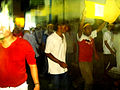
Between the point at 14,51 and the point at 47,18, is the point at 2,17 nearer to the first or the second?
the point at 14,51

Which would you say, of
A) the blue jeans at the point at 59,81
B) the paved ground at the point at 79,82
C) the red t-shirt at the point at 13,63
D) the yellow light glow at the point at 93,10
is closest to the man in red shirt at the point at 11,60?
the red t-shirt at the point at 13,63

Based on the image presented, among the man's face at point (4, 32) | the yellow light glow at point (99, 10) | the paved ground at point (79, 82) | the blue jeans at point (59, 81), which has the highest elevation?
the yellow light glow at point (99, 10)

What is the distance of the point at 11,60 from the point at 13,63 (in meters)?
0.05

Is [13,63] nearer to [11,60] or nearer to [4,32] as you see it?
[11,60]

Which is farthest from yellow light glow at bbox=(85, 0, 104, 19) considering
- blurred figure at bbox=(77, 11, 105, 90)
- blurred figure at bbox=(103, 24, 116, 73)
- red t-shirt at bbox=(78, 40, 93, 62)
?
blurred figure at bbox=(103, 24, 116, 73)

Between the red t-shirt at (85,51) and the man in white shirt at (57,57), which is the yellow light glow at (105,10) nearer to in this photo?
the red t-shirt at (85,51)

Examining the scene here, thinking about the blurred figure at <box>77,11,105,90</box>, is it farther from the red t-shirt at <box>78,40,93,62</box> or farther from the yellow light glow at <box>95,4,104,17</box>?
the yellow light glow at <box>95,4,104,17</box>

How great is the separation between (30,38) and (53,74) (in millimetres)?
2648

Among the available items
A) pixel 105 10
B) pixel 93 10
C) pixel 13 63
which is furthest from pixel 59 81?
pixel 105 10

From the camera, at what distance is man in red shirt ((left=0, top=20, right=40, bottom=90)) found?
2.44 m

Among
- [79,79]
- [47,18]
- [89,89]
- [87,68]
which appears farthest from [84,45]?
[47,18]

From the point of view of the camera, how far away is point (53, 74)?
3.82 m

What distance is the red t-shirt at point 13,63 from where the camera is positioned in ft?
8.01

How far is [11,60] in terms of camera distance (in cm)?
244
